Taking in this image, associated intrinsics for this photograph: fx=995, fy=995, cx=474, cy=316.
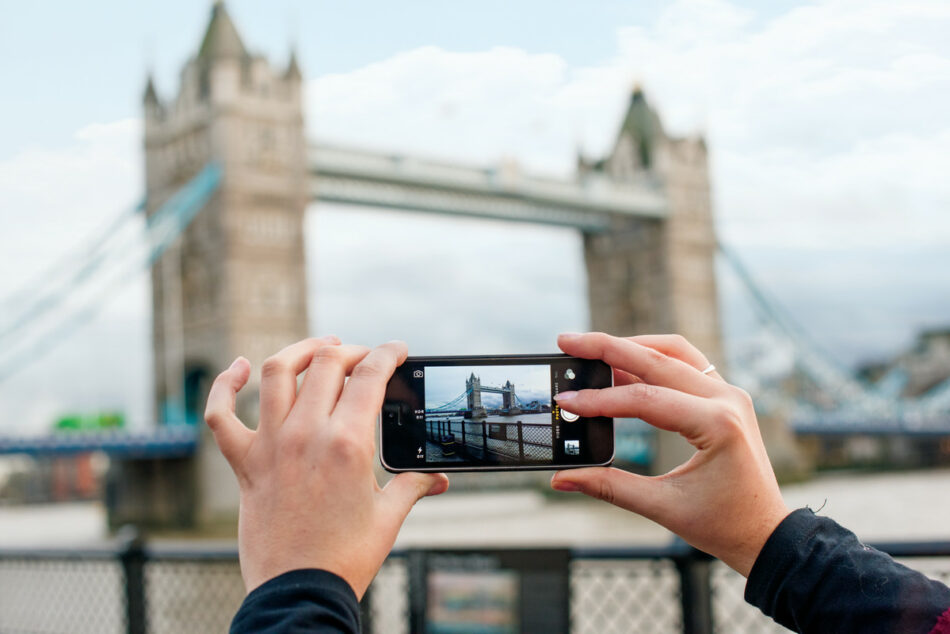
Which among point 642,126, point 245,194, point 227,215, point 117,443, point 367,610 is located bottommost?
point 117,443

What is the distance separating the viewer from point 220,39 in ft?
73.6

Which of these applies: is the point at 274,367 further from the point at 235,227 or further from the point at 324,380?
the point at 235,227

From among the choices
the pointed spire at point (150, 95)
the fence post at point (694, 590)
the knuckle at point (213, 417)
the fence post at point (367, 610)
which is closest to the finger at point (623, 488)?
the knuckle at point (213, 417)

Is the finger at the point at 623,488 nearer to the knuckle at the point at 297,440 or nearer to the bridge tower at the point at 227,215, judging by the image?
the knuckle at the point at 297,440

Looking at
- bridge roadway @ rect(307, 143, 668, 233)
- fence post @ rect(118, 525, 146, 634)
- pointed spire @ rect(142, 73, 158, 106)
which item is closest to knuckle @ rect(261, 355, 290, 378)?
fence post @ rect(118, 525, 146, 634)

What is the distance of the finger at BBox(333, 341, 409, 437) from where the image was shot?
544mm

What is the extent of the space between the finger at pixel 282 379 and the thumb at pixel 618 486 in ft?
0.57

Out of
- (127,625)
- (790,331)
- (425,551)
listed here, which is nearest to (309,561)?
(425,551)

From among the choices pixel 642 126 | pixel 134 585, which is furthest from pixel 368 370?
pixel 642 126

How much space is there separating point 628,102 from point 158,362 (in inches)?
752

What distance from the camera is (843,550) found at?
61 centimetres

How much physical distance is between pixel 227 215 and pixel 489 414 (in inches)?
840

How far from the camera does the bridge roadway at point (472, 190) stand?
23.4 m

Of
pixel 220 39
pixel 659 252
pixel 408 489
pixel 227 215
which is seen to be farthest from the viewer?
pixel 659 252
